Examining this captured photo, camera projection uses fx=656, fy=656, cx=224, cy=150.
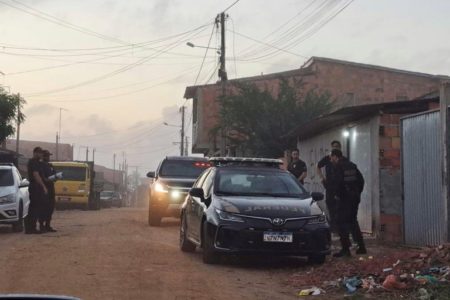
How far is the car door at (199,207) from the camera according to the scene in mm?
10344

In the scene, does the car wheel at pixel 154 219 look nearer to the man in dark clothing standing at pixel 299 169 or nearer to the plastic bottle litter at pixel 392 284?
the man in dark clothing standing at pixel 299 169

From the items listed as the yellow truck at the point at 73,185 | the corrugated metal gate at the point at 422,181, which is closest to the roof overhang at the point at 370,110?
the corrugated metal gate at the point at 422,181

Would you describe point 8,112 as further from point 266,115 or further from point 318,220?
point 318,220

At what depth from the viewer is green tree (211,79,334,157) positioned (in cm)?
2744

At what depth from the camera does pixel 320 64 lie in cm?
3862

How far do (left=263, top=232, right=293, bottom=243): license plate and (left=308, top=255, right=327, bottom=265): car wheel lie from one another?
551 millimetres

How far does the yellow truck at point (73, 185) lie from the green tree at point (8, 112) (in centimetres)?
310

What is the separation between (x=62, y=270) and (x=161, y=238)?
5110 mm

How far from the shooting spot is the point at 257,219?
948 centimetres

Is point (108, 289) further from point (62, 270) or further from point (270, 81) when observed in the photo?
point (270, 81)

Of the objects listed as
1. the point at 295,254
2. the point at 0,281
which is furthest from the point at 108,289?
the point at 295,254

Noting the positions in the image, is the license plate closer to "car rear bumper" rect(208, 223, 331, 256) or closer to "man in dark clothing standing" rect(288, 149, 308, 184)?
"car rear bumper" rect(208, 223, 331, 256)

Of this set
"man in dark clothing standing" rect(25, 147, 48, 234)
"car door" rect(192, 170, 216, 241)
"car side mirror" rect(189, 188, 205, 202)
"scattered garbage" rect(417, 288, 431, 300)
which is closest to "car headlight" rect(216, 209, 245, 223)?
"car door" rect(192, 170, 216, 241)

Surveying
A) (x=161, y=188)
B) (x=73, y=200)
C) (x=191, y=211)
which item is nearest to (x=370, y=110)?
(x=191, y=211)
